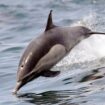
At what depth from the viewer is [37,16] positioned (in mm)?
16812

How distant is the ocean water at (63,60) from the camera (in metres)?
8.02

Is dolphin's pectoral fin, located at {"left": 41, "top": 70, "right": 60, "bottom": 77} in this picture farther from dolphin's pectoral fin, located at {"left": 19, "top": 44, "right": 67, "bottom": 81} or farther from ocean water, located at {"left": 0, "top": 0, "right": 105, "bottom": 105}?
ocean water, located at {"left": 0, "top": 0, "right": 105, "bottom": 105}

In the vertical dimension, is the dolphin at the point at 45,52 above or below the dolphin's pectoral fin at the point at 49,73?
above

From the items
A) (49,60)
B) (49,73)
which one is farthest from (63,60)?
(49,73)

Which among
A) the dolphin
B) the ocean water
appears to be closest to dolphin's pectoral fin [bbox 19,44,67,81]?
the dolphin

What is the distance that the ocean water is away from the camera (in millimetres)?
8016

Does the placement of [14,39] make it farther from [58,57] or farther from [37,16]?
[58,57]

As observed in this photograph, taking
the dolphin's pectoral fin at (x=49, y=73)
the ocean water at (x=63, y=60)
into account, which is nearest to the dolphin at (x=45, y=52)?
the dolphin's pectoral fin at (x=49, y=73)

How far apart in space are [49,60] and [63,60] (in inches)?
75.7

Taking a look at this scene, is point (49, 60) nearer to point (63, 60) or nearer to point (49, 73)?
point (49, 73)

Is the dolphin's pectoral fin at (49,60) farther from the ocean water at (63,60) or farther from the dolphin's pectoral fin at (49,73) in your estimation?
the ocean water at (63,60)

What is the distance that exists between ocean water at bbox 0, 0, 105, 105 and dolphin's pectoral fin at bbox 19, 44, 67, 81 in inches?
14.8

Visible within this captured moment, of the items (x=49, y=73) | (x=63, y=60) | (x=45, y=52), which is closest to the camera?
(x=49, y=73)

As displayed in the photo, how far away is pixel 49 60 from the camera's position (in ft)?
27.6
